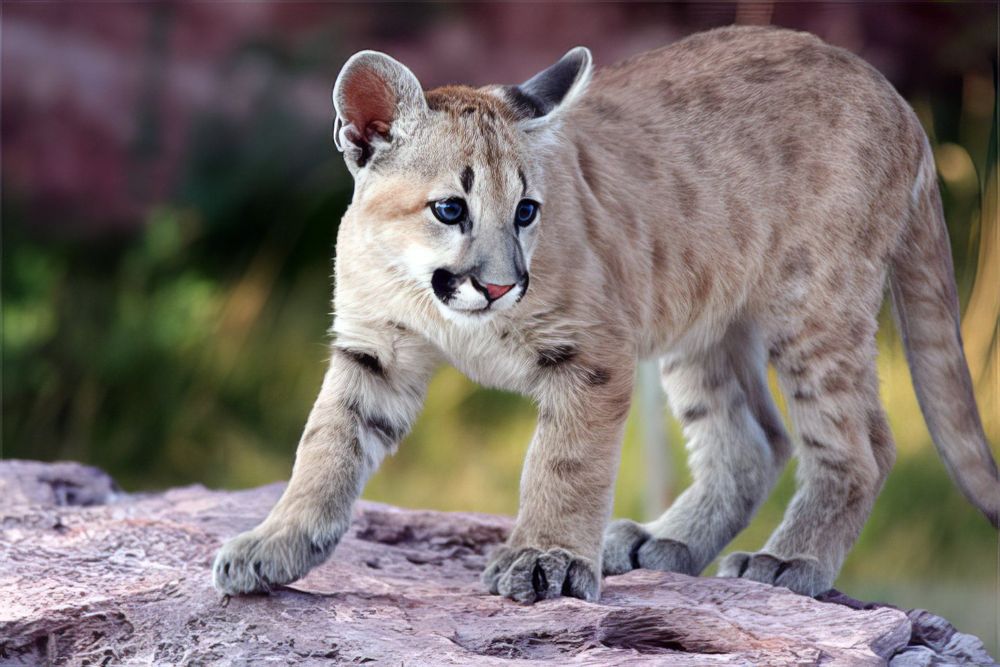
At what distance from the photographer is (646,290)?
397 cm

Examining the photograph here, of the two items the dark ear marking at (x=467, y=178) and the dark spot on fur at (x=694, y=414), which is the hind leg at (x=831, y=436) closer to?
the dark spot on fur at (x=694, y=414)

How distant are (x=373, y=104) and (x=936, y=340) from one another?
2191mm

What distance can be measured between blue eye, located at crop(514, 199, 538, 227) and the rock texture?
103 centimetres

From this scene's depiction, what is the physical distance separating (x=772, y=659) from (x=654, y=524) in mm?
1458

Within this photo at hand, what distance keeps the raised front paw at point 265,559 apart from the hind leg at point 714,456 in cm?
115

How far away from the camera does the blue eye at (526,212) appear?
3436 mm

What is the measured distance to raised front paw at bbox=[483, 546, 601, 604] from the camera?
335cm

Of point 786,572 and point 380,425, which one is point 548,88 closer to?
point 380,425

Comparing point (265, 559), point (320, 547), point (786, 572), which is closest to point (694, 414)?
point (786, 572)

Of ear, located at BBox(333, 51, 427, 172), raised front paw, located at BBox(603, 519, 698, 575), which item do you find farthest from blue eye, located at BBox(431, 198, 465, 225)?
raised front paw, located at BBox(603, 519, 698, 575)

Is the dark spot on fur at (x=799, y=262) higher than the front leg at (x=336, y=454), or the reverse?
the dark spot on fur at (x=799, y=262)

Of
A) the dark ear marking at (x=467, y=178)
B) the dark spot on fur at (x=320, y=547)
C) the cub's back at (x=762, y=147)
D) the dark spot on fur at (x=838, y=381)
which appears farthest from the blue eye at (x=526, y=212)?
the dark spot on fur at (x=838, y=381)

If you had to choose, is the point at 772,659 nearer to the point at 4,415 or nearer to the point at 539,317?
the point at 539,317

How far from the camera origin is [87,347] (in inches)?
316
